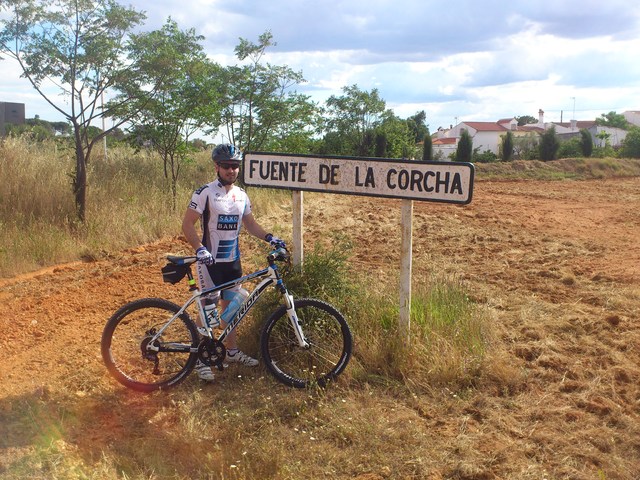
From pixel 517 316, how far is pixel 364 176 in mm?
2337

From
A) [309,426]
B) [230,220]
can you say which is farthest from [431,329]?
[230,220]

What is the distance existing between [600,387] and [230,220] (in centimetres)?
299

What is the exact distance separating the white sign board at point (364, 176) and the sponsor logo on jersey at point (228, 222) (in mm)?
658

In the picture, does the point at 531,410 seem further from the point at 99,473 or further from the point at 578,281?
the point at 578,281

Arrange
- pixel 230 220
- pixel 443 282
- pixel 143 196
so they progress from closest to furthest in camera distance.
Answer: pixel 230 220 < pixel 443 282 < pixel 143 196

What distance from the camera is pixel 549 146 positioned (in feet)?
131

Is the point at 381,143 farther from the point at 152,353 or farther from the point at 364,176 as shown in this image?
the point at 152,353

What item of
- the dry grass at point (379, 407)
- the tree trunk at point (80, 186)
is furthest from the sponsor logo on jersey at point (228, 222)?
the tree trunk at point (80, 186)

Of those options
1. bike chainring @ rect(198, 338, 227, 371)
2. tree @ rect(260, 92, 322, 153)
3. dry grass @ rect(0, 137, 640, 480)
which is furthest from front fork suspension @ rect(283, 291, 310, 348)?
tree @ rect(260, 92, 322, 153)

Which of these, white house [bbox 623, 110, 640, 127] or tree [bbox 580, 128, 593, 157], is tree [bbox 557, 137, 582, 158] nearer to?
tree [bbox 580, 128, 593, 157]

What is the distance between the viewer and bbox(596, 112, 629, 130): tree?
88.6m

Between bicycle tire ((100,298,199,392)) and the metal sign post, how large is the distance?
1.18m

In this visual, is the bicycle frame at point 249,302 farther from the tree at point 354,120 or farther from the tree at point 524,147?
the tree at point 524,147

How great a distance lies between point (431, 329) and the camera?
16.5 ft
